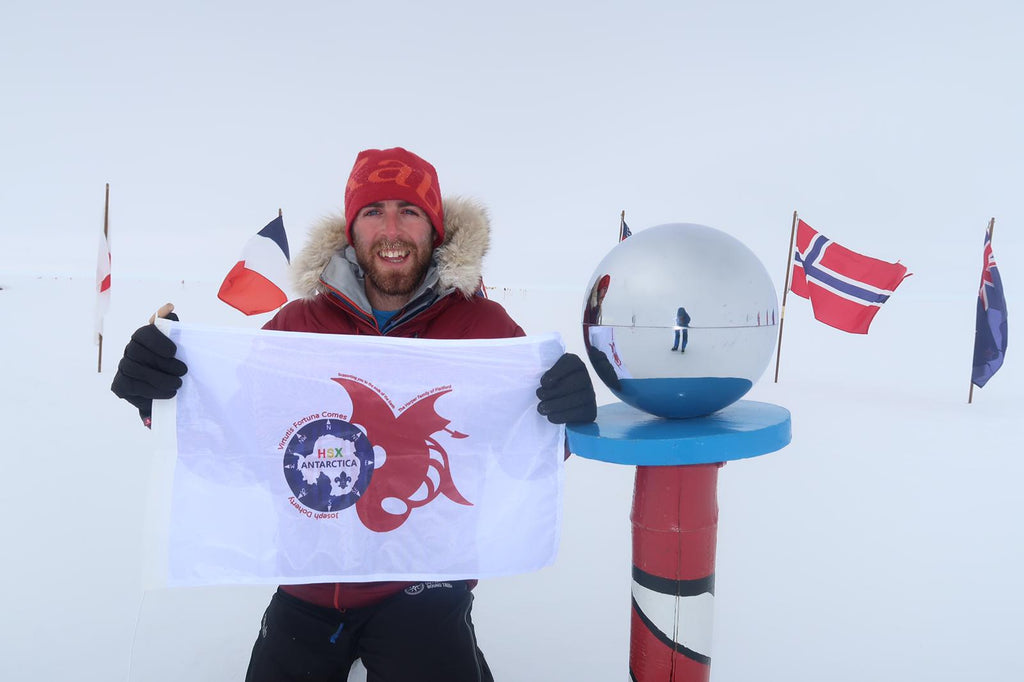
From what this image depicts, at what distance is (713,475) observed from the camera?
153 cm

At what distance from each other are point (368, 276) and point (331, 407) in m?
0.94

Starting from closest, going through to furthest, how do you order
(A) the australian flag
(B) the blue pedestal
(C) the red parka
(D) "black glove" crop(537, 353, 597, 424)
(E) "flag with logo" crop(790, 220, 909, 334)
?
(B) the blue pedestal → (D) "black glove" crop(537, 353, 597, 424) → (C) the red parka → (E) "flag with logo" crop(790, 220, 909, 334) → (A) the australian flag

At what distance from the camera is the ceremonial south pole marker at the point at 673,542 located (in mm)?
1498

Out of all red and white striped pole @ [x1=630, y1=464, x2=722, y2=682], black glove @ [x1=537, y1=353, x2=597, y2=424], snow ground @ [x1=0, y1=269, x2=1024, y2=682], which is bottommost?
snow ground @ [x1=0, y1=269, x2=1024, y2=682]

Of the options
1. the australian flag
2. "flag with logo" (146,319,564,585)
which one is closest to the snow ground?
"flag with logo" (146,319,564,585)

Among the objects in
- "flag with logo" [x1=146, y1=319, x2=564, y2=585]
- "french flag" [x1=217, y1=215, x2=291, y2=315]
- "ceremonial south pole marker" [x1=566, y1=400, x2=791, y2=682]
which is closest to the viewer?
"ceremonial south pole marker" [x1=566, y1=400, x2=791, y2=682]

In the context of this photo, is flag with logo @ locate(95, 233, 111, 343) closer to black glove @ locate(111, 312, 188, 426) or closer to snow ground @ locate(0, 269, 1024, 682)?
snow ground @ locate(0, 269, 1024, 682)

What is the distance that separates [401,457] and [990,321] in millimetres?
7250

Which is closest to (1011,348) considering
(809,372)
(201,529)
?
(809,372)

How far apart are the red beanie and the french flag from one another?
Result: 4331mm

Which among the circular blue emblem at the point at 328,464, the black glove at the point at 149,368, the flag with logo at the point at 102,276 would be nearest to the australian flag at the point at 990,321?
the circular blue emblem at the point at 328,464

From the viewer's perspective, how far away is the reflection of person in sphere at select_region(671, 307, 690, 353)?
1.40 metres

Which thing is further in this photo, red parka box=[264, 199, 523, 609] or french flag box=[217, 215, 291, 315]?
french flag box=[217, 215, 291, 315]

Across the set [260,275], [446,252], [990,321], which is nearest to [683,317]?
[446,252]
